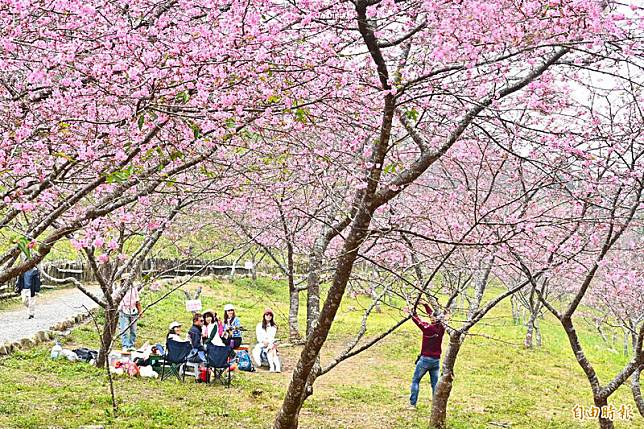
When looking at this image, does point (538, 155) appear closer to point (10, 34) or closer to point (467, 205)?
point (467, 205)

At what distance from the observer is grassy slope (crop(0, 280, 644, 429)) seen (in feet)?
23.3

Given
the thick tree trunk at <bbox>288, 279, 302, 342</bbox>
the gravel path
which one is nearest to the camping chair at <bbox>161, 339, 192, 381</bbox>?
the gravel path

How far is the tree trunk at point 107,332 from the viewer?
8.20 metres

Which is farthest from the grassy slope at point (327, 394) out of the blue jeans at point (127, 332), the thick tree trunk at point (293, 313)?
the blue jeans at point (127, 332)

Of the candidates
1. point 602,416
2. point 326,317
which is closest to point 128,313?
point 326,317

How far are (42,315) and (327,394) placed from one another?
776 centimetres

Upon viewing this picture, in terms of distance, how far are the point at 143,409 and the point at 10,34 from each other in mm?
5012

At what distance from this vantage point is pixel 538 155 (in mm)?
5332

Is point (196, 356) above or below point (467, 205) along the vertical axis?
below

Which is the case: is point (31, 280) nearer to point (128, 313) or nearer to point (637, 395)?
point (128, 313)

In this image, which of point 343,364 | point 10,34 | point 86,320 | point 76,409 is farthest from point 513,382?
point 10,34

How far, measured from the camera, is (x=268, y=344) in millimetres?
11164

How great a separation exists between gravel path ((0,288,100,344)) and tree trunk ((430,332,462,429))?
636 cm

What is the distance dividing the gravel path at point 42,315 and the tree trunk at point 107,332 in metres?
1.48
